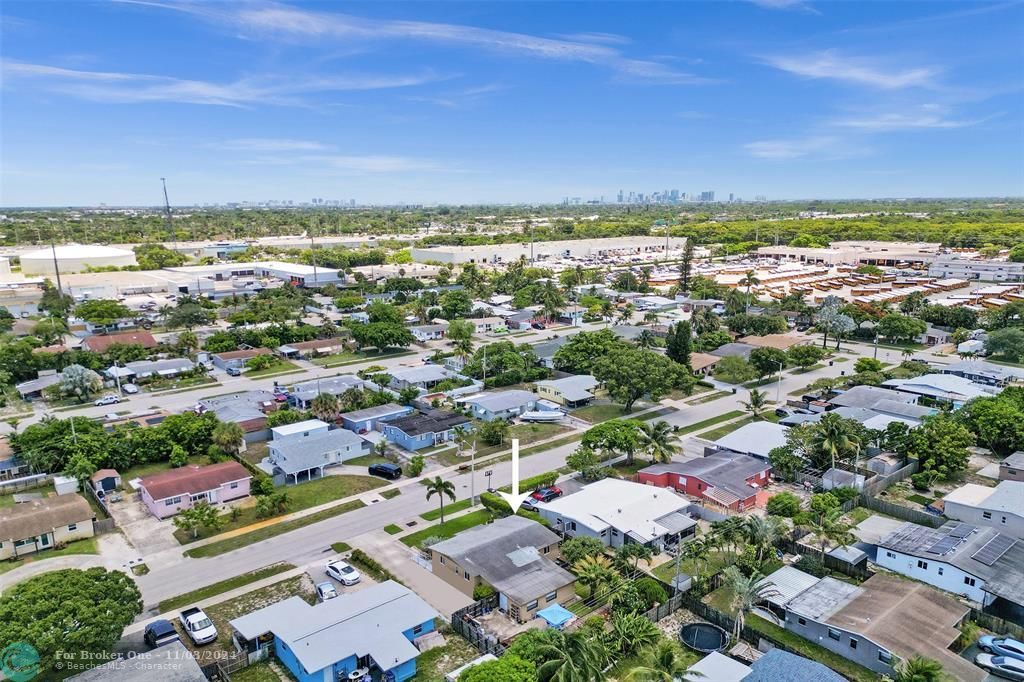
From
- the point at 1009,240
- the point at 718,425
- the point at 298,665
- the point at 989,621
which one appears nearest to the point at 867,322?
the point at 718,425

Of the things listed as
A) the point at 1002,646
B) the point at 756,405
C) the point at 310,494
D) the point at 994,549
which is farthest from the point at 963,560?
the point at 310,494

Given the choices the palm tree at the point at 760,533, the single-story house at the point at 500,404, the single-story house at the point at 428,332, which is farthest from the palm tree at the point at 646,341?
the palm tree at the point at 760,533

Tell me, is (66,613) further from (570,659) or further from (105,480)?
(105,480)

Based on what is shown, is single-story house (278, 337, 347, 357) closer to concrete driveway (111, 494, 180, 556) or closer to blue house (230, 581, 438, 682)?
concrete driveway (111, 494, 180, 556)

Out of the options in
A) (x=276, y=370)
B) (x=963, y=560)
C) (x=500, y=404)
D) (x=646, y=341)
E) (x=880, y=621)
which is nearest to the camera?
(x=880, y=621)

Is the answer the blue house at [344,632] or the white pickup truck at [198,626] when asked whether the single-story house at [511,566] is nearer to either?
the blue house at [344,632]

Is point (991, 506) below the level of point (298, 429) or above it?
above

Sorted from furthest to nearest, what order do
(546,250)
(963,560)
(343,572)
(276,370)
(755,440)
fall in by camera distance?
1. (546,250)
2. (276,370)
3. (755,440)
4. (343,572)
5. (963,560)
